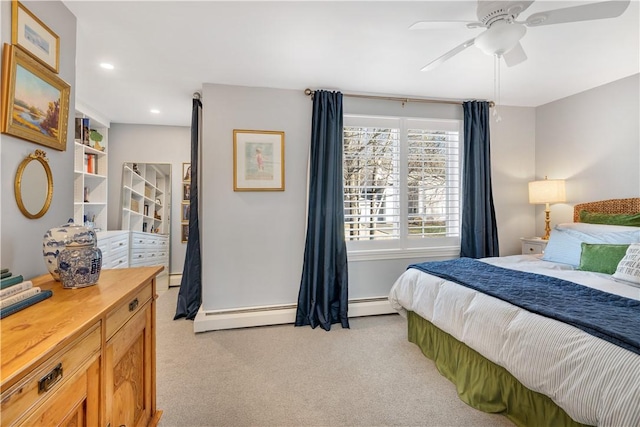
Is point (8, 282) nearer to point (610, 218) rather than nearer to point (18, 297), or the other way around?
point (18, 297)

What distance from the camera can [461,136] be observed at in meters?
3.67

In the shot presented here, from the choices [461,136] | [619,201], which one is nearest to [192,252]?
[461,136]

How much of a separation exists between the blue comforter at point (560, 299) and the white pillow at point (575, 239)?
69cm

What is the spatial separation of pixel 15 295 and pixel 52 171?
93 cm

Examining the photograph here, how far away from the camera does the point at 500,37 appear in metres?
1.76

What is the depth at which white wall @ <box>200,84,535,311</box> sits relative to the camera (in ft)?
10.1

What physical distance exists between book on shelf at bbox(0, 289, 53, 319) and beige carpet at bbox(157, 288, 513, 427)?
110cm

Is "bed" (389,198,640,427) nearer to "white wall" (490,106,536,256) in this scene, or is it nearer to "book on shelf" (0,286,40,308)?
"white wall" (490,106,536,256)

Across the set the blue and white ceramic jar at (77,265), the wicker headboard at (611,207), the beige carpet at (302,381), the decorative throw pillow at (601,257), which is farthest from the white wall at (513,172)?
the blue and white ceramic jar at (77,265)

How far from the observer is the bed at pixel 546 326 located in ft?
3.95

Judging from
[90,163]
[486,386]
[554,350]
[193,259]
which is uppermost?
[90,163]

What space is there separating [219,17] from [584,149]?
3.92 m

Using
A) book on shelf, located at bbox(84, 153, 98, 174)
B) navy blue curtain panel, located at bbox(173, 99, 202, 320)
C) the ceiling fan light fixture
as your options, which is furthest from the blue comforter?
book on shelf, located at bbox(84, 153, 98, 174)

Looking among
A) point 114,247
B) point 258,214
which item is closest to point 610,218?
point 258,214
